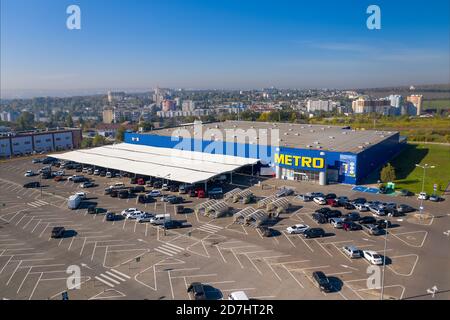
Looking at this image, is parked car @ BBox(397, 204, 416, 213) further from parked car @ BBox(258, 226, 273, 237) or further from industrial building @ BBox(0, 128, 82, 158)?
industrial building @ BBox(0, 128, 82, 158)

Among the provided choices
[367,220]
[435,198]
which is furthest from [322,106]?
[367,220]

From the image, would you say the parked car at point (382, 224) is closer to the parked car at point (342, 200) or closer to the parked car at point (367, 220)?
the parked car at point (367, 220)

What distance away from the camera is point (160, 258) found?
64.3 ft

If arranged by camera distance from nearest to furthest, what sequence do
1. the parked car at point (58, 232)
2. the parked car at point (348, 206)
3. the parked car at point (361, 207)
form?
the parked car at point (58, 232) → the parked car at point (361, 207) → the parked car at point (348, 206)

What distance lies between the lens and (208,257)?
19.6 metres

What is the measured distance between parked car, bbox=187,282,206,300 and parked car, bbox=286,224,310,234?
8.54m

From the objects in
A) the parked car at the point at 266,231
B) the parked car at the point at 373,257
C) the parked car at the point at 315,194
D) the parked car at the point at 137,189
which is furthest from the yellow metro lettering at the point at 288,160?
the parked car at the point at 373,257

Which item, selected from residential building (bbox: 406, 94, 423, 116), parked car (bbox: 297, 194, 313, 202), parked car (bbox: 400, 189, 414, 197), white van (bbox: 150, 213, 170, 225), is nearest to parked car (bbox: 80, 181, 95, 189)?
white van (bbox: 150, 213, 170, 225)

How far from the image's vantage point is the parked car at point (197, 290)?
15414mm

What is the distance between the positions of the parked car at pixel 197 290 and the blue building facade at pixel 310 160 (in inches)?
876

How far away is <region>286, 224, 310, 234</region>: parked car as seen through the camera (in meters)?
22.8

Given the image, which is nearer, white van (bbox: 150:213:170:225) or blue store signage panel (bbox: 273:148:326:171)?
white van (bbox: 150:213:170:225)
